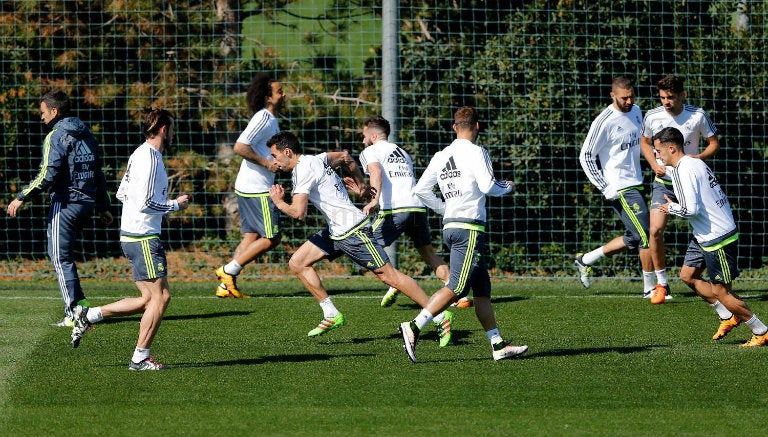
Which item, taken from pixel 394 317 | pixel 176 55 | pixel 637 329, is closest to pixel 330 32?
pixel 176 55

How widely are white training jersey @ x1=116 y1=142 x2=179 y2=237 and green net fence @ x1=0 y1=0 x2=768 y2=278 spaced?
6.06m

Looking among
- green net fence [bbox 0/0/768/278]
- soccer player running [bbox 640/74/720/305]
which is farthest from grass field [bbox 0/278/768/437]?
green net fence [bbox 0/0/768/278]

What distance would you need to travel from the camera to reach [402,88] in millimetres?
14703

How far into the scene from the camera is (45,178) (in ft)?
31.9

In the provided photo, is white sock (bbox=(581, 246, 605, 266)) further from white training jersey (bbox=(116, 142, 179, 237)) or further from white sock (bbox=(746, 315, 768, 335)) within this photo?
white training jersey (bbox=(116, 142, 179, 237))

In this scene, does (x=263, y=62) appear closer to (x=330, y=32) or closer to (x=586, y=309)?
(x=330, y=32)

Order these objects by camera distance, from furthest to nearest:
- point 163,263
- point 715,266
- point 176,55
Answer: point 176,55 < point 715,266 < point 163,263

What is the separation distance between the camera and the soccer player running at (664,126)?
1070 centimetres

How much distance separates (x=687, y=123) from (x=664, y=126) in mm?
228

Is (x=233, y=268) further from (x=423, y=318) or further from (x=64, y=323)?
(x=423, y=318)

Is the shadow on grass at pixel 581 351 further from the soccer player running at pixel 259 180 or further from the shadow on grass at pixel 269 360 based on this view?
the soccer player running at pixel 259 180

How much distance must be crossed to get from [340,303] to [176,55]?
17.5 feet

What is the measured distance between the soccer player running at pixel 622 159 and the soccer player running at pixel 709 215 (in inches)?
87.2

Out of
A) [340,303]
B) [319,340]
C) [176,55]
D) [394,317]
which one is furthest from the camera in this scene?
[176,55]
